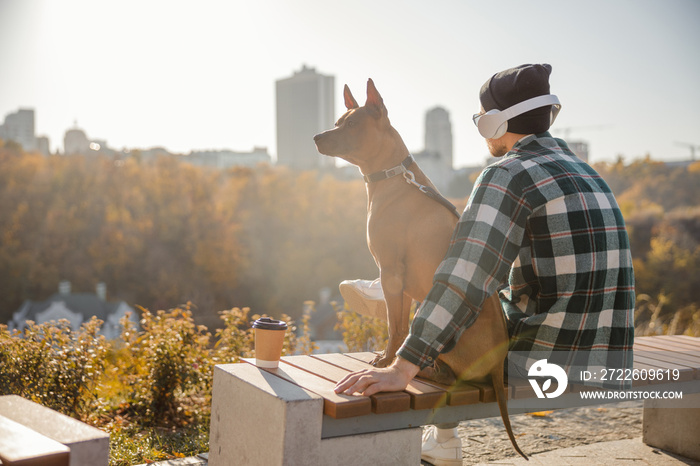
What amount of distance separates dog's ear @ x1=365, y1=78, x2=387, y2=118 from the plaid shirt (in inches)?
24.2

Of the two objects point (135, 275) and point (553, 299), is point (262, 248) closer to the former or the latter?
point (135, 275)

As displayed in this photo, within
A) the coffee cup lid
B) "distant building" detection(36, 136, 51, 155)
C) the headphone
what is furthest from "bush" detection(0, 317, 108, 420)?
"distant building" detection(36, 136, 51, 155)

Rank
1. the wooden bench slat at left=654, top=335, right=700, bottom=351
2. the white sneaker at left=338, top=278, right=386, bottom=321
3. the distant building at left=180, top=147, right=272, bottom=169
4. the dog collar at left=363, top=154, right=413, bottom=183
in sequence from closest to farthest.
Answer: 1. the dog collar at left=363, top=154, right=413, bottom=183
2. the white sneaker at left=338, top=278, right=386, bottom=321
3. the wooden bench slat at left=654, top=335, right=700, bottom=351
4. the distant building at left=180, top=147, right=272, bottom=169

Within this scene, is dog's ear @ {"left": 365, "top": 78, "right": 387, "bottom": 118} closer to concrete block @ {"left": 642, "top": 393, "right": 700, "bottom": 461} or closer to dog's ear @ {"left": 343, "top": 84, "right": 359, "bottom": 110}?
dog's ear @ {"left": 343, "top": 84, "right": 359, "bottom": 110}

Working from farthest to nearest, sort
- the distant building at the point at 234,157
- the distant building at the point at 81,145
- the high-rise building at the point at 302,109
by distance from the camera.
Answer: the high-rise building at the point at 302,109
the distant building at the point at 234,157
the distant building at the point at 81,145

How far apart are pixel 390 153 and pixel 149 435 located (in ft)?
7.33

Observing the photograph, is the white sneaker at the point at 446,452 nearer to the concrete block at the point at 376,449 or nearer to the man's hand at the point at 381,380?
the concrete block at the point at 376,449

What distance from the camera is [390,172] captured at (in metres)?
2.47

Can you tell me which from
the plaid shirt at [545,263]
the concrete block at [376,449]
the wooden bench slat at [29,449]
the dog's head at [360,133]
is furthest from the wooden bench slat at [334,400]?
the dog's head at [360,133]

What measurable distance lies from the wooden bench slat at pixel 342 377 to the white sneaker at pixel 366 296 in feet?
1.27

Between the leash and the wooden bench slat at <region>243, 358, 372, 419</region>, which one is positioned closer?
the wooden bench slat at <region>243, 358, 372, 419</region>

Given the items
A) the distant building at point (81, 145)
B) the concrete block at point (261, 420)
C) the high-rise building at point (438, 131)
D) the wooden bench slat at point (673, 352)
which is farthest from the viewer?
the high-rise building at point (438, 131)

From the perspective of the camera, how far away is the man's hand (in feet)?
6.36

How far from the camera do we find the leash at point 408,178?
2.34m
